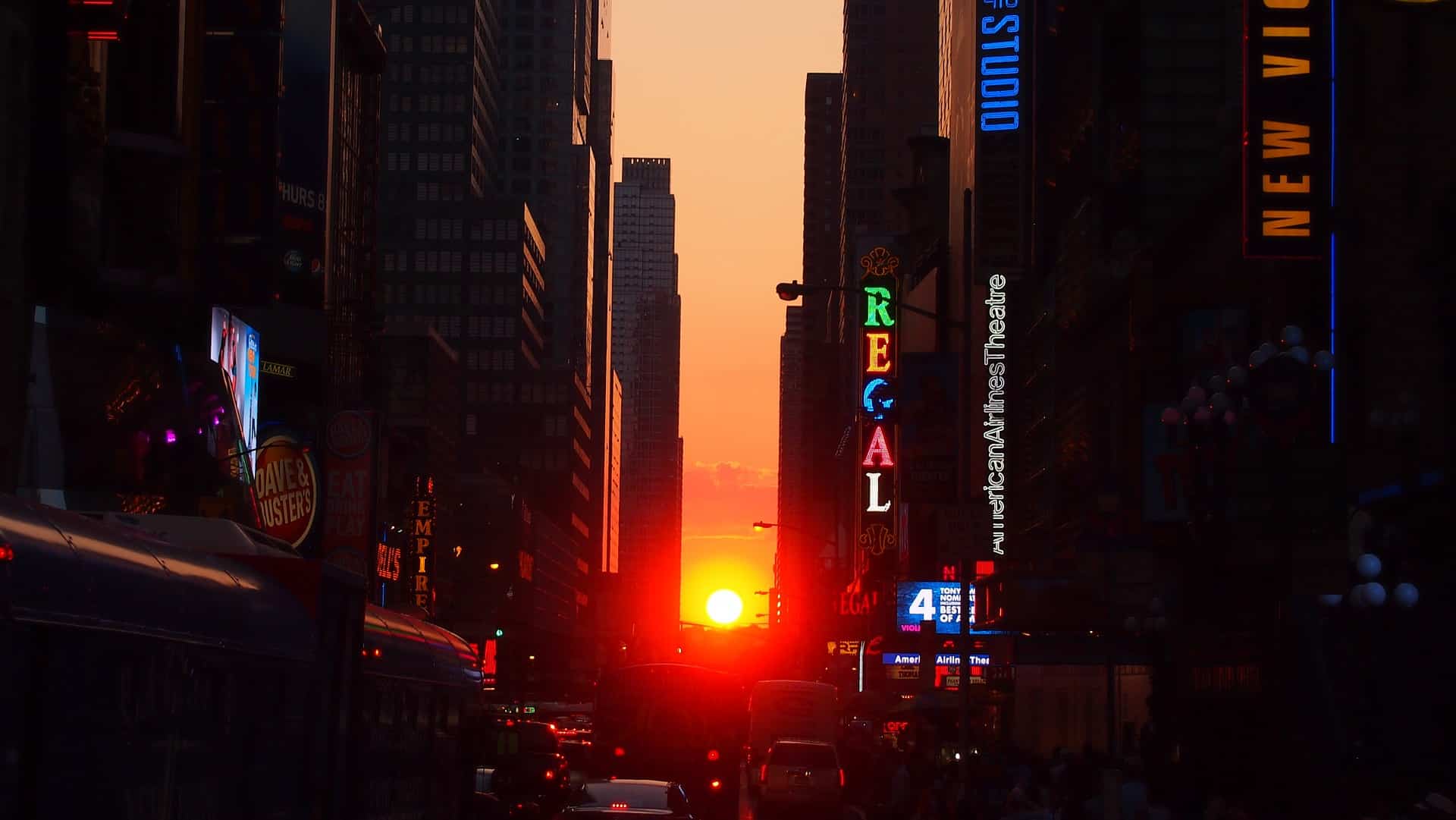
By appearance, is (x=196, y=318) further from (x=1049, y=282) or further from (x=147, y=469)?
(x=1049, y=282)

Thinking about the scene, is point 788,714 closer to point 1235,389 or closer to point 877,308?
point 877,308

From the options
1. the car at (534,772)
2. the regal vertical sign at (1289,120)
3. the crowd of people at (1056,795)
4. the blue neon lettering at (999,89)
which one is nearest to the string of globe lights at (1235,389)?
the regal vertical sign at (1289,120)

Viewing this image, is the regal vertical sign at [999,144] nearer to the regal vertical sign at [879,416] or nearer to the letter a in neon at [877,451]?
the regal vertical sign at [879,416]

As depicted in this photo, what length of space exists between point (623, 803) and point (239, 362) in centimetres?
3540

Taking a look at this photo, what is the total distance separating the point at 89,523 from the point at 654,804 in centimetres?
1446

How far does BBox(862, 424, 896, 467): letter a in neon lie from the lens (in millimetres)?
94000

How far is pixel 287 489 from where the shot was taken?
61344 millimetres

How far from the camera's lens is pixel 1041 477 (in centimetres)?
5453

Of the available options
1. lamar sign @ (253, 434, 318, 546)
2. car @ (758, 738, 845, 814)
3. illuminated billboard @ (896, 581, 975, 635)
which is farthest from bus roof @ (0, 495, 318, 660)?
lamar sign @ (253, 434, 318, 546)

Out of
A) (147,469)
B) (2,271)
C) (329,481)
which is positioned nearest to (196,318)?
(147,469)

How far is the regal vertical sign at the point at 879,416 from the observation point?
251ft

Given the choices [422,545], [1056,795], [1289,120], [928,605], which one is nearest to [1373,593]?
[1289,120]

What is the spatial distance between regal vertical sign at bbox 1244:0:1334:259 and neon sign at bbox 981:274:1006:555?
39100 millimetres

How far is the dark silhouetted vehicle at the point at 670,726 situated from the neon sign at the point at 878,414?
18.5m
